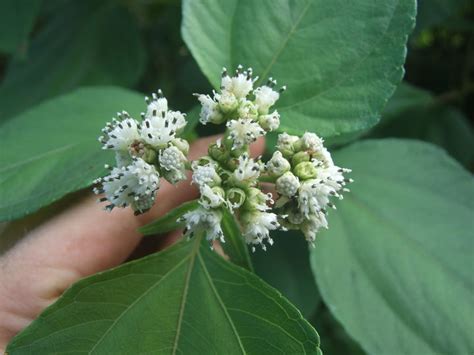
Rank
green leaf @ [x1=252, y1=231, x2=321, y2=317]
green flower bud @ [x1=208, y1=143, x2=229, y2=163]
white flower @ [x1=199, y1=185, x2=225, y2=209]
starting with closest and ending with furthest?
1. white flower @ [x1=199, y1=185, x2=225, y2=209]
2. green flower bud @ [x1=208, y1=143, x2=229, y2=163]
3. green leaf @ [x1=252, y1=231, x2=321, y2=317]

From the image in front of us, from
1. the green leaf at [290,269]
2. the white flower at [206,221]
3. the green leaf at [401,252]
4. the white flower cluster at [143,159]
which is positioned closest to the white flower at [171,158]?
the white flower cluster at [143,159]

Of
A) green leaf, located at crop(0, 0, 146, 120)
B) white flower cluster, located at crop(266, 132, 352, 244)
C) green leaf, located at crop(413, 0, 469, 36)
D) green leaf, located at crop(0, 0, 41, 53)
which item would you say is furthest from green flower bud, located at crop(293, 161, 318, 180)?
green leaf, located at crop(0, 0, 41, 53)

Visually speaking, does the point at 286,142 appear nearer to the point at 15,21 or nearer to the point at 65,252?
the point at 65,252

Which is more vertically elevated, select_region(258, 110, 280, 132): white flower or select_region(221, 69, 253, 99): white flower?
select_region(221, 69, 253, 99): white flower

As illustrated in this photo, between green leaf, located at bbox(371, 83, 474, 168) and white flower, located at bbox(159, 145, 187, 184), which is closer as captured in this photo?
white flower, located at bbox(159, 145, 187, 184)

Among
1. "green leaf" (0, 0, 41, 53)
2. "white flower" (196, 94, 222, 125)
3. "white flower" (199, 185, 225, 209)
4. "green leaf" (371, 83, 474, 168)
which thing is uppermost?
"green leaf" (0, 0, 41, 53)

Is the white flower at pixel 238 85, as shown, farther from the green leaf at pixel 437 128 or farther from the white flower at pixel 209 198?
the green leaf at pixel 437 128

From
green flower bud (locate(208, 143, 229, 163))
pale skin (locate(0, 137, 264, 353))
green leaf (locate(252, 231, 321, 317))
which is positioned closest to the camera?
green flower bud (locate(208, 143, 229, 163))

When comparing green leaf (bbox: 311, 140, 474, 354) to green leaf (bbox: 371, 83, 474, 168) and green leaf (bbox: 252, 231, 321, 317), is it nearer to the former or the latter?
green leaf (bbox: 252, 231, 321, 317)
